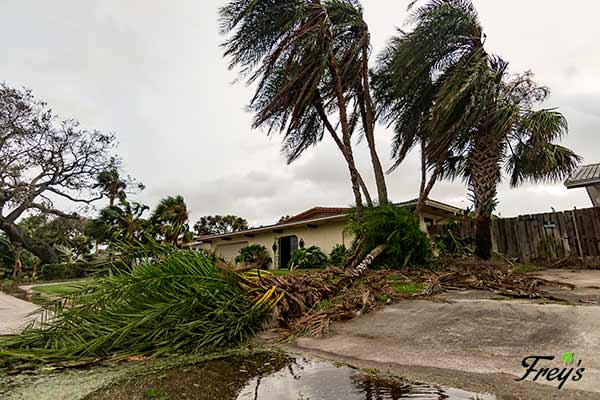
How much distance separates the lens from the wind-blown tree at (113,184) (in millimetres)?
25820

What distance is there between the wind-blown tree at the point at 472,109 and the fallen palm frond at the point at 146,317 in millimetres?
7792

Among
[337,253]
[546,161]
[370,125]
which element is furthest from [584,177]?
[337,253]

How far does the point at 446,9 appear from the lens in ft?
33.3

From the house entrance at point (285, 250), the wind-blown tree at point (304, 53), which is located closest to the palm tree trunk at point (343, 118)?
the wind-blown tree at point (304, 53)

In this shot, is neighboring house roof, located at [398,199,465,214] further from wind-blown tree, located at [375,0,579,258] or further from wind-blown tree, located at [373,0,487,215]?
wind-blown tree, located at [375,0,579,258]

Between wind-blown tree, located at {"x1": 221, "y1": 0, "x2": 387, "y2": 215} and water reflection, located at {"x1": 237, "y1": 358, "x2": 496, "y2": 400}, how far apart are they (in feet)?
26.3

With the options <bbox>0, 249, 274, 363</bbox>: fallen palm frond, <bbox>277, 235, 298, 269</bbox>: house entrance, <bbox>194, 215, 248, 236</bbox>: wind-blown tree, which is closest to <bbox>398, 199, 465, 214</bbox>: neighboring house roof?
<bbox>277, 235, 298, 269</bbox>: house entrance

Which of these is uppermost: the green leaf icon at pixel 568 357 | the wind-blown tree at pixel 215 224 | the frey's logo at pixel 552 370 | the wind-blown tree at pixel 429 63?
the wind-blown tree at pixel 429 63

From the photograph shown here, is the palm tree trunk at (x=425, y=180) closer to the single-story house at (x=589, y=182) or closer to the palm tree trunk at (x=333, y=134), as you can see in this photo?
the palm tree trunk at (x=333, y=134)

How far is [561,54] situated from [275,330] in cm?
959

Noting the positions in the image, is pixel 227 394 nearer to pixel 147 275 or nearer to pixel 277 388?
pixel 277 388

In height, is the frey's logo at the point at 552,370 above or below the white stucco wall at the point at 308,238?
below

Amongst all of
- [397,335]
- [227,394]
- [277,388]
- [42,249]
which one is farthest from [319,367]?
[42,249]

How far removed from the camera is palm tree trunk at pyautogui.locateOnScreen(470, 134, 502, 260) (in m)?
10.1
